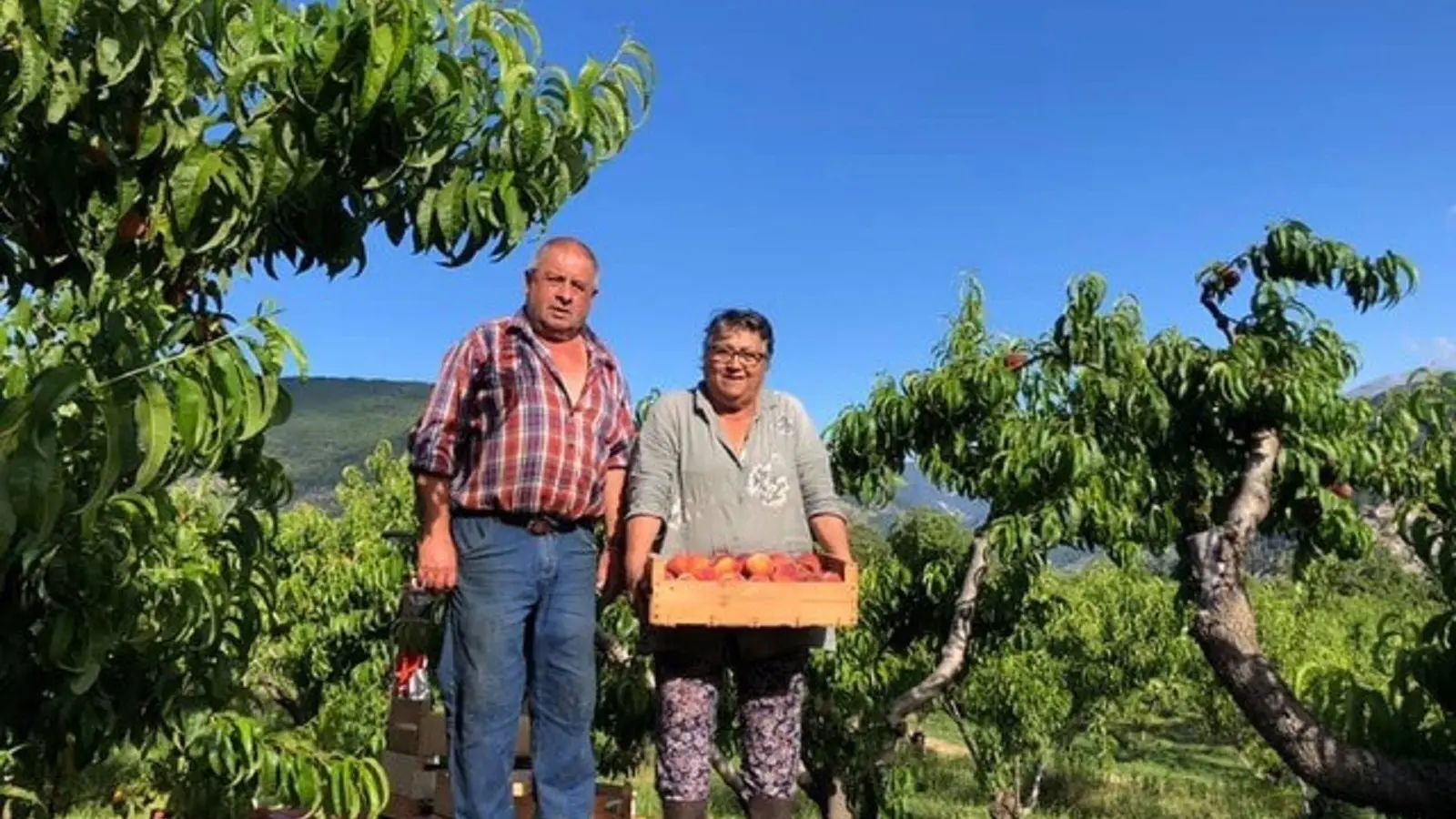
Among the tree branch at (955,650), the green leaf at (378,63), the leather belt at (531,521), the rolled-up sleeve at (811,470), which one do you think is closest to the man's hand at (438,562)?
the leather belt at (531,521)

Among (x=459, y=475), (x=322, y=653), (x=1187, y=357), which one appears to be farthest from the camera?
(x=322, y=653)

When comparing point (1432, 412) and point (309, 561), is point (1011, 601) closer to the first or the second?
point (1432, 412)


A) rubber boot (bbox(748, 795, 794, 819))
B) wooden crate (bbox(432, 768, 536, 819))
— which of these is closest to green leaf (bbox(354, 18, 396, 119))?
rubber boot (bbox(748, 795, 794, 819))

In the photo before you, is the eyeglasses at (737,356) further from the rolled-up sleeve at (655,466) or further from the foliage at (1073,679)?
the foliage at (1073,679)

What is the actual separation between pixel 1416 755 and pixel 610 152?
3.86 m

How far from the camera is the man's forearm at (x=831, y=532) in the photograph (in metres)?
3.45

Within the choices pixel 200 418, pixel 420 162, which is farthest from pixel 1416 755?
pixel 200 418

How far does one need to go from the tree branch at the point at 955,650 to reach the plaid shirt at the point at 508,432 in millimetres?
4723

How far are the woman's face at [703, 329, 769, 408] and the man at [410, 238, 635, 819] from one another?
339 mm

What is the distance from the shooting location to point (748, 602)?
3018 millimetres

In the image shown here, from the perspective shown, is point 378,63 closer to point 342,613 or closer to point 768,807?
point 768,807

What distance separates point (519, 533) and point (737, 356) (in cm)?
74

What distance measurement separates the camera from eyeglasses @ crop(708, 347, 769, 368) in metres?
3.31

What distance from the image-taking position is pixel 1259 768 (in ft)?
63.0
